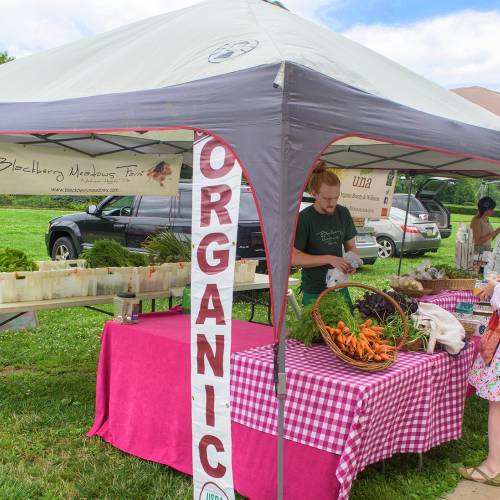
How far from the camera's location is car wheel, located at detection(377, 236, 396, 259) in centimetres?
1583

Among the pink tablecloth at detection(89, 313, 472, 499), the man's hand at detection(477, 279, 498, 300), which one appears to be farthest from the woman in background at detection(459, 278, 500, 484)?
the pink tablecloth at detection(89, 313, 472, 499)

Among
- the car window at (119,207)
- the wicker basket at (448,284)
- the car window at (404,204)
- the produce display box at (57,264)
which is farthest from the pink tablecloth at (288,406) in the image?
the car window at (404,204)

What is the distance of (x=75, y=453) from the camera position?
392 centimetres

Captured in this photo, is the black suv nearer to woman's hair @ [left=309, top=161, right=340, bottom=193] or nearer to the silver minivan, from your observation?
woman's hair @ [left=309, top=161, right=340, bottom=193]

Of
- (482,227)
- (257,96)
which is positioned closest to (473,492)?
(257,96)

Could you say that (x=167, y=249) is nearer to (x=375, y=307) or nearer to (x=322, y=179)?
(x=322, y=179)

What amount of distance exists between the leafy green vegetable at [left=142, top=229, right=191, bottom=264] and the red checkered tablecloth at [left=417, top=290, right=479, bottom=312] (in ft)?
6.88

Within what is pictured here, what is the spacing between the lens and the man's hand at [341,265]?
4023 millimetres

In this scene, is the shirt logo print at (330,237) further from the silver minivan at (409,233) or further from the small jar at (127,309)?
the silver minivan at (409,233)

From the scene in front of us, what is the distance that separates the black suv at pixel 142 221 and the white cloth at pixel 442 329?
461cm

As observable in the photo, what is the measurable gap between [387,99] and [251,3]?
4.05 ft

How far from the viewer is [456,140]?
3.47 meters

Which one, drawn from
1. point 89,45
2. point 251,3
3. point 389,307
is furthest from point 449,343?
point 89,45

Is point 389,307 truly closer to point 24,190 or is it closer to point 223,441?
point 223,441
